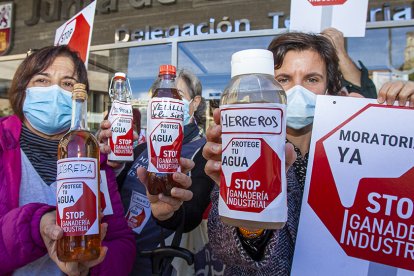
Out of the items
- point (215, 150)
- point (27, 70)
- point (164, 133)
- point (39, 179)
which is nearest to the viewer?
point (215, 150)

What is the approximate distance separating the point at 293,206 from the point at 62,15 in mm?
5393

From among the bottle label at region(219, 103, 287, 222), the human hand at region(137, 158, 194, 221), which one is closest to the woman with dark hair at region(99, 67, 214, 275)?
the human hand at region(137, 158, 194, 221)

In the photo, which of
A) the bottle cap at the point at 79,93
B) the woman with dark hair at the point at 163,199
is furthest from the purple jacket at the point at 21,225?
the bottle cap at the point at 79,93

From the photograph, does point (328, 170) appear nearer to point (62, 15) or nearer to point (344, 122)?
point (344, 122)

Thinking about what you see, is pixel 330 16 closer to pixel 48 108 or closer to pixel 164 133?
pixel 164 133

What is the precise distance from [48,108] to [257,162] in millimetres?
1113

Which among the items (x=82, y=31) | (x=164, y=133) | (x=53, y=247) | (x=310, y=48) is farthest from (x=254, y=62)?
(x=82, y=31)

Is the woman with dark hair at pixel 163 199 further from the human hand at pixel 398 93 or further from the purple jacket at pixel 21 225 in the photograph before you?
the human hand at pixel 398 93

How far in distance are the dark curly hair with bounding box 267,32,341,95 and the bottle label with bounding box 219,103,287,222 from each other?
2.35 feet

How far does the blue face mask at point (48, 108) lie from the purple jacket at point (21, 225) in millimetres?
74

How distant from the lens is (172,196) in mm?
1287

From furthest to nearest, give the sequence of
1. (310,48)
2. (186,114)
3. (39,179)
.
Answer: (186,114) < (310,48) < (39,179)

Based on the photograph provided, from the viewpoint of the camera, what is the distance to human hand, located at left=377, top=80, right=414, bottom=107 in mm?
1190

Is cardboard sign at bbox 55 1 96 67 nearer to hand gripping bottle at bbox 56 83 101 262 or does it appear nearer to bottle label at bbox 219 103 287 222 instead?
hand gripping bottle at bbox 56 83 101 262
